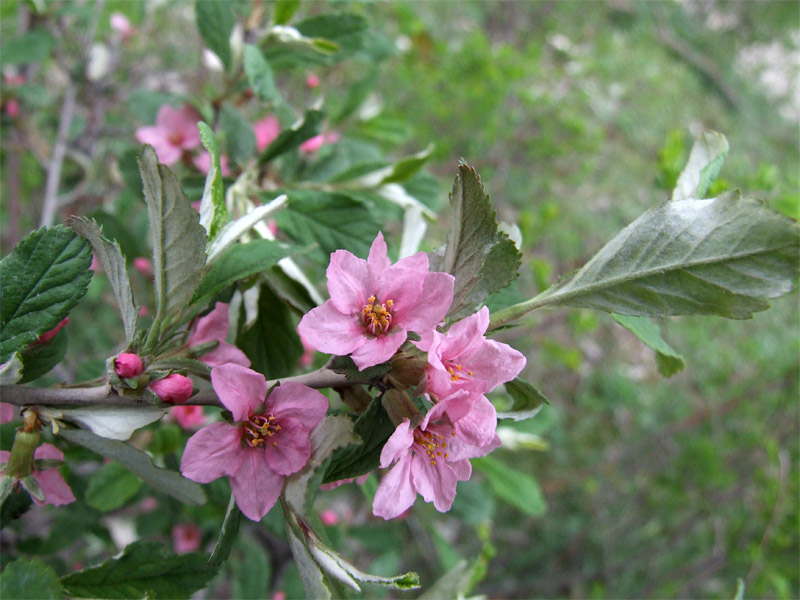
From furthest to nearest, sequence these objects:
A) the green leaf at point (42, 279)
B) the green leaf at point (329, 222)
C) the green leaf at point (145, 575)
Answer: the green leaf at point (329, 222), the green leaf at point (145, 575), the green leaf at point (42, 279)

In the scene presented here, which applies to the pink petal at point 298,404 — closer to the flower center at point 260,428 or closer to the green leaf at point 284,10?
the flower center at point 260,428

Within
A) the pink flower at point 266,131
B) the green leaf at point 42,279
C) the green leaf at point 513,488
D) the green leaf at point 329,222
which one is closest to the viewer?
the green leaf at point 42,279

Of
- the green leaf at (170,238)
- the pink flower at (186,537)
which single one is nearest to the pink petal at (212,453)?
the green leaf at (170,238)

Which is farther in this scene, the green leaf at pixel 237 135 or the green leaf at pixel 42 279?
the green leaf at pixel 237 135

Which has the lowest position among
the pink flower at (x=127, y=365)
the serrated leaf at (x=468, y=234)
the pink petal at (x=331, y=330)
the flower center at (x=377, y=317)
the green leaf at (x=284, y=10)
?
the pink flower at (x=127, y=365)

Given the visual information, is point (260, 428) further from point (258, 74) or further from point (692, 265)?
point (258, 74)

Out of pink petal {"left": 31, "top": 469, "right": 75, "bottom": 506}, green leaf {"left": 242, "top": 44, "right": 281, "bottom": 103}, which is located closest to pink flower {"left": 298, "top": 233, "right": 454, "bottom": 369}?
pink petal {"left": 31, "top": 469, "right": 75, "bottom": 506}
